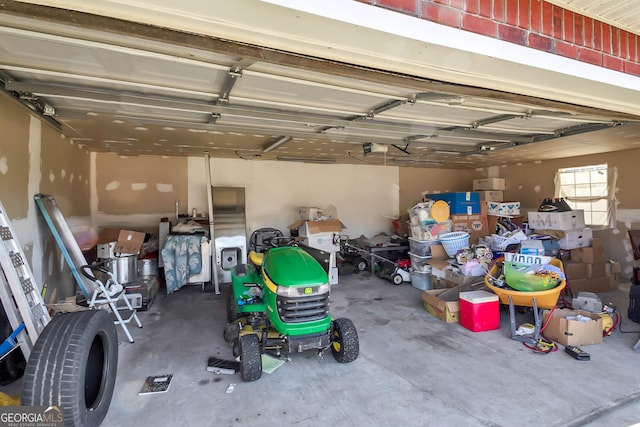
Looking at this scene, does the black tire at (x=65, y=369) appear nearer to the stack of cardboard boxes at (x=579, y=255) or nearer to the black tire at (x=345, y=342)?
the black tire at (x=345, y=342)

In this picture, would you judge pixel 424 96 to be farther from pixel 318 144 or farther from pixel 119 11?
pixel 318 144

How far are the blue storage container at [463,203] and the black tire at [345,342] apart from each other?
368 centimetres

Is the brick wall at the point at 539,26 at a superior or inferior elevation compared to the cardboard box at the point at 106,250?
superior

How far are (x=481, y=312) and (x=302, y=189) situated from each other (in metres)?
4.53

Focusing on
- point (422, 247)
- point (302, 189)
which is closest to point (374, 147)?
point (422, 247)

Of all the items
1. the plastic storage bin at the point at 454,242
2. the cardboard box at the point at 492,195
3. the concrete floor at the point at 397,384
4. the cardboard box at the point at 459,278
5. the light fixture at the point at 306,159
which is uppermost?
the light fixture at the point at 306,159

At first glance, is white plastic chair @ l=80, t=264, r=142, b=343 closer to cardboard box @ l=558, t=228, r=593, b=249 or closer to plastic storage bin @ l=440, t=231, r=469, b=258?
plastic storage bin @ l=440, t=231, r=469, b=258

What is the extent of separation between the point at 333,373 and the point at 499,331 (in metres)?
1.98

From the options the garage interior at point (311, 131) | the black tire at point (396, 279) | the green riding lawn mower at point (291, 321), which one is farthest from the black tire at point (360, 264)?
the green riding lawn mower at point (291, 321)

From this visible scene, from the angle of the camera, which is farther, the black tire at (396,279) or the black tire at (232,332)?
the black tire at (396,279)

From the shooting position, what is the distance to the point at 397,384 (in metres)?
2.45

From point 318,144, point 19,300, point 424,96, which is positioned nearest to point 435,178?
point 318,144

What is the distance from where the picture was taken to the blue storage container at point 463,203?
561cm

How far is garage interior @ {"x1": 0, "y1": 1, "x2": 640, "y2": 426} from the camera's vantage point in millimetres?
1334
